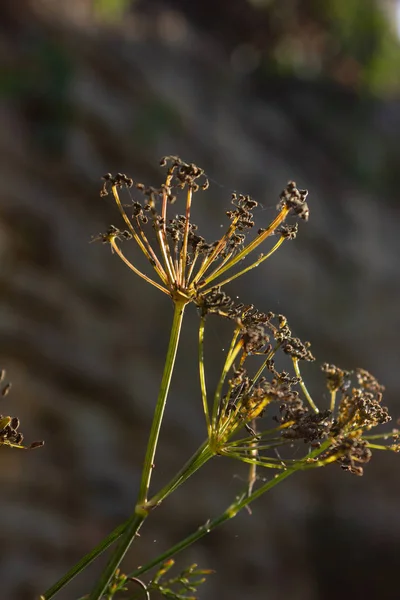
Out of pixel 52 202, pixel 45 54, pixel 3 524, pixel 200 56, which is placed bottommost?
pixel 3 524

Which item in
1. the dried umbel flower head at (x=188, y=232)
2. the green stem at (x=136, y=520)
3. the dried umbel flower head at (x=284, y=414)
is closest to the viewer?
the green stem at (x=136, y=520)

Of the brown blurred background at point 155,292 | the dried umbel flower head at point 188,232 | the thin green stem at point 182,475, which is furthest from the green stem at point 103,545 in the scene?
the brown blurred background at point 155,292

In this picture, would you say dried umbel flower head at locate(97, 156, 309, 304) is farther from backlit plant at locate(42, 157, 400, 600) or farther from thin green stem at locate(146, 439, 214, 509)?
thin green stem at locate(146, 439, 214, 509)

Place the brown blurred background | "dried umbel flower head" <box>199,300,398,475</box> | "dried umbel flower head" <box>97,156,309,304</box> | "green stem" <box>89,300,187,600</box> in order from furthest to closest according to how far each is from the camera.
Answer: the brown blurred background < "dried umbel flower head" <box>97,156,309,304</box> < "dried umbel flower head" <box>199,300,398,475</box> < "green stem" <box>89,300,187,600</box>

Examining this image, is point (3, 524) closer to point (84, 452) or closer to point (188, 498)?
point (84, 452)

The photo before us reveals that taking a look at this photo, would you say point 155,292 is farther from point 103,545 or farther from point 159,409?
point 103,545

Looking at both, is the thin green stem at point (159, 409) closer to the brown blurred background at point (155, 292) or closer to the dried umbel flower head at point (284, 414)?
the dried umbel flower head at point (284, 414)

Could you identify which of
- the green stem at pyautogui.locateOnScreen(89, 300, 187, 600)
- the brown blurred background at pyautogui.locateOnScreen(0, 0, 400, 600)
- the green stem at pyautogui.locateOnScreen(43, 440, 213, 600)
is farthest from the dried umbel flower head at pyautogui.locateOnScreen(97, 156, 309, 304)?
the brown blurred background at pyautogui.locateOnScreen(0, 0, 400, 600)

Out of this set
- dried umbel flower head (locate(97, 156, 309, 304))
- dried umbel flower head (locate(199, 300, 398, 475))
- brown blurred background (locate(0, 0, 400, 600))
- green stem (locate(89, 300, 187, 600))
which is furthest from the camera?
brown blurred background (locate(0, 0, 400, 600))

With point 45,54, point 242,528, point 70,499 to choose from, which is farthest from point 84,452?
point 45,54
